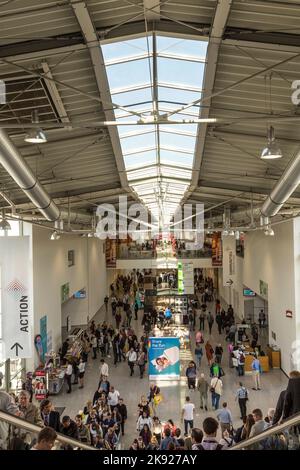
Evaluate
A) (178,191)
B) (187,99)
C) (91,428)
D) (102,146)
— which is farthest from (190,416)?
(178,191)

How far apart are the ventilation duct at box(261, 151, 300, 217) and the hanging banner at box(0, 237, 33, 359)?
20.3ft

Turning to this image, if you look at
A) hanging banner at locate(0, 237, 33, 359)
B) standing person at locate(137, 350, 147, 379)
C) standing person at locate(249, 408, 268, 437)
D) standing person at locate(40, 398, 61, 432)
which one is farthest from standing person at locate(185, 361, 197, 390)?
standing person at locate(249, 408, 268, 437)

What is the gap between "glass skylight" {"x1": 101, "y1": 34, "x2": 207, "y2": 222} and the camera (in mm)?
7750

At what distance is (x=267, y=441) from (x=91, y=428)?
7052 millimetres

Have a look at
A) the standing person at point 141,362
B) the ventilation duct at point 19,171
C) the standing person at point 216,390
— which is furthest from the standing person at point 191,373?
the ventilation duct at point 19,171

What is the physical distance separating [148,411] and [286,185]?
6598 mm

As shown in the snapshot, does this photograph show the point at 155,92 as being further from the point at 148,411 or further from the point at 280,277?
the point at 280,277

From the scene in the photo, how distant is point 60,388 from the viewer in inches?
677

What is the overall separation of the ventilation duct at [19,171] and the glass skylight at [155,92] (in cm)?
182

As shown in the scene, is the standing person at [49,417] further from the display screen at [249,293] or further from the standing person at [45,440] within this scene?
the display screen at [249,293]

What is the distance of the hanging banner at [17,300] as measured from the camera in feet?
43.2

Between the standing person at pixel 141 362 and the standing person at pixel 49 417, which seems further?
the standing person at pixel 141 362

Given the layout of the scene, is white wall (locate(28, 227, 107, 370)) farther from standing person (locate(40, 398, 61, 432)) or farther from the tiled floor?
standing person (locate(40, 398, 61, 432))

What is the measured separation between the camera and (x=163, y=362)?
1808 cm
